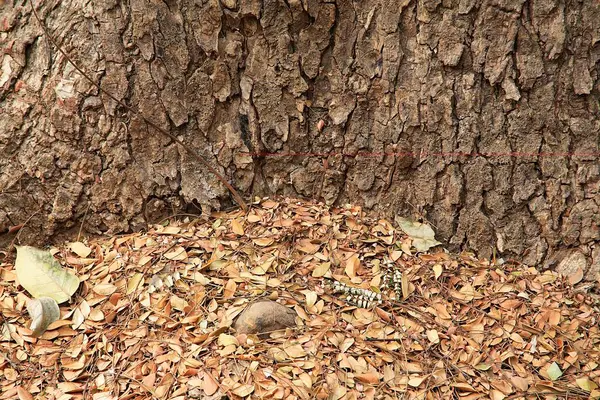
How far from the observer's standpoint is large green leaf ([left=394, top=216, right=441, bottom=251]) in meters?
2.76

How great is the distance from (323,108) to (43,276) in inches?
57.8

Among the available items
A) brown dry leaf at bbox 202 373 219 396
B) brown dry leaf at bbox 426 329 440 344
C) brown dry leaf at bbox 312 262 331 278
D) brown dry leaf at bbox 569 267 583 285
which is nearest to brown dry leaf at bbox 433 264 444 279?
brown dry leaf at bbox 426 329 440 344

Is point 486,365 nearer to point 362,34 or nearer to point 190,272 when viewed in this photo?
point 190,272

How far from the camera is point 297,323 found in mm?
2385

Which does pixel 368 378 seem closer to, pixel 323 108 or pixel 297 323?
pixel 297 323

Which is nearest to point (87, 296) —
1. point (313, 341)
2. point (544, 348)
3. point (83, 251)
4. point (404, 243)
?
point (83, 251)

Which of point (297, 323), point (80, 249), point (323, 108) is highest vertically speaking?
point (323, 108)

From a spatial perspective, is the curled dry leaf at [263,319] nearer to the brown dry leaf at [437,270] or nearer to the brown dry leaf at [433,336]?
the brown dry leaf at [433,336]

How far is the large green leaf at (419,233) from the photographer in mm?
2756

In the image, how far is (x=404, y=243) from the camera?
2.76m

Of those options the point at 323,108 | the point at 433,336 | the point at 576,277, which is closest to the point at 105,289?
the point at 323,108

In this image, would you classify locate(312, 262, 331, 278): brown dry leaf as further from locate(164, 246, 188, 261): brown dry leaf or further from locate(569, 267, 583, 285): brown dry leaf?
locate(569, 267, 583, 285): brown dry leaf

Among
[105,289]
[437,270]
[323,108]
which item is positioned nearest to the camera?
[105,289]

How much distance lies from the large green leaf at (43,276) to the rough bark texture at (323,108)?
0.14m
